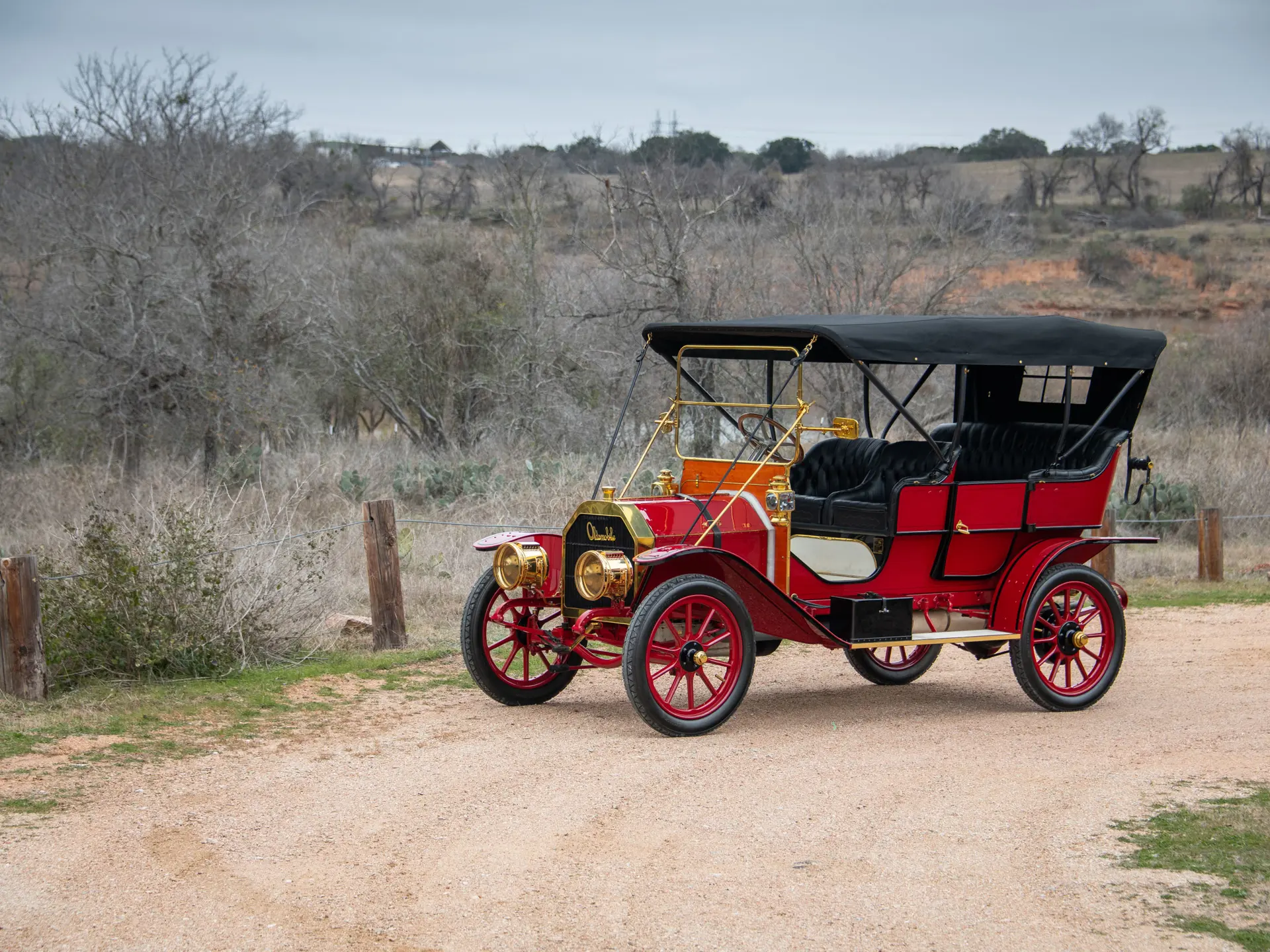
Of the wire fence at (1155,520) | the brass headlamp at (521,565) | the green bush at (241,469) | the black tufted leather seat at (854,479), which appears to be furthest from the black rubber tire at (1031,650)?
the green bush at (241,469)

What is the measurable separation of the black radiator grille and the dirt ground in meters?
0.74

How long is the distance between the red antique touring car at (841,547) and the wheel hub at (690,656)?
18 millimetres

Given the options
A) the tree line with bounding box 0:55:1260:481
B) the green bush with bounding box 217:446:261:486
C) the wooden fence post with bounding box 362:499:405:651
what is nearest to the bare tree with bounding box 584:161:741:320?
the tree line with bounding box 0:55:1260:481

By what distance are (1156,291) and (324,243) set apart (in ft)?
93.9

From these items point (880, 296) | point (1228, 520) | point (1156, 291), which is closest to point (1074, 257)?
point (1156, 291)

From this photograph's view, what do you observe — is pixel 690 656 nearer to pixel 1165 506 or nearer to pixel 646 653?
pixel 646 653

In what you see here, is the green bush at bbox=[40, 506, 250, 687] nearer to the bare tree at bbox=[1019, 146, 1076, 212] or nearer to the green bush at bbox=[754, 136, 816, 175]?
the bare tree at bbox=[1019, 146, 1076, 212]

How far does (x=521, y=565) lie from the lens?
820 centimetres

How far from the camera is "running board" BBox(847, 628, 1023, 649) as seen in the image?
8.48 m

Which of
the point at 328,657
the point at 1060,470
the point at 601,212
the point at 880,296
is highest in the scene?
the point at 601,212

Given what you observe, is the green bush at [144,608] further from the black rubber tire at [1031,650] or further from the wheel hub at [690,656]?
the black rubber tire at [1031,650]

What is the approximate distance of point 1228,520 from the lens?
19.1 m

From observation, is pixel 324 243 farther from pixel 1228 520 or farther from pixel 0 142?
pixel 1228 520

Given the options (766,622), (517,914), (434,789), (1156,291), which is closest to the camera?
(517,914)
